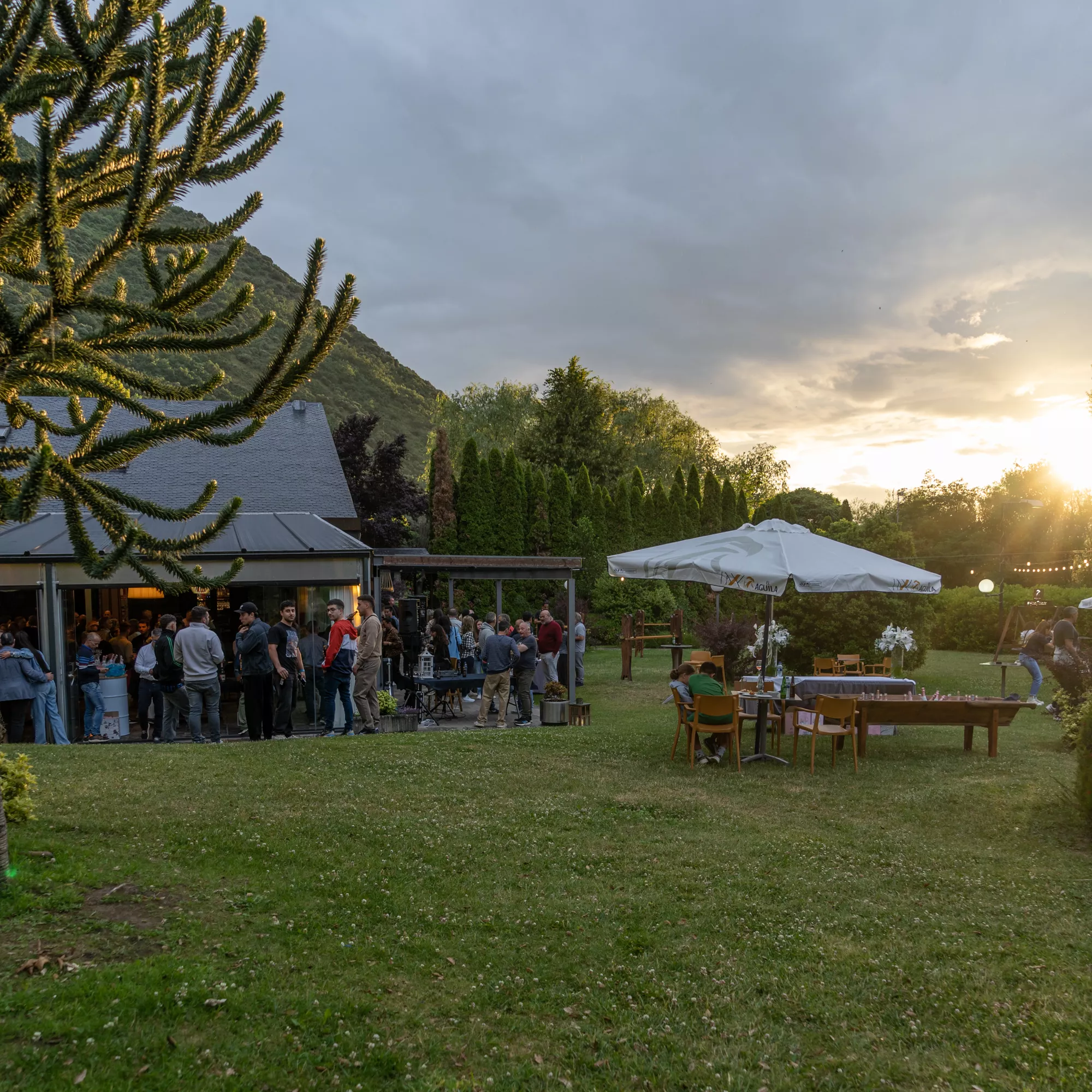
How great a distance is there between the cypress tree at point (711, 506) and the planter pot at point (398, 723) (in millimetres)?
25119

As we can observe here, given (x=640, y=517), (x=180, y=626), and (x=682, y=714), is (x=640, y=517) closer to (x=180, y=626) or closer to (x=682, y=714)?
(x=180, y=626)

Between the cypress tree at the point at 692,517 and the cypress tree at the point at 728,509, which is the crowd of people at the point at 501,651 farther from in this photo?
the cypress tree at the point at 728,509

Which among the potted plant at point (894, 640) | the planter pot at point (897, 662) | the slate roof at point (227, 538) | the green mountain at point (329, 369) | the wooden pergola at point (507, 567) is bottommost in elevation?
the planter pot at point (897, 662)

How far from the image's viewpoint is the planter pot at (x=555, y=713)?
13625mm

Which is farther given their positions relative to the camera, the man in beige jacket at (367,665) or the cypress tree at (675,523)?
the cypress tree at (675,523)

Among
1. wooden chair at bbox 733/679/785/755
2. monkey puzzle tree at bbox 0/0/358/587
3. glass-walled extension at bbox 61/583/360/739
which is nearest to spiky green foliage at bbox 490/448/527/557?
glass-walled extension at bbox 61/583/360/739

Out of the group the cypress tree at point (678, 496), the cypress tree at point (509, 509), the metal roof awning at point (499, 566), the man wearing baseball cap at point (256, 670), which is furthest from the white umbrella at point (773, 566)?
the cypress tree at point (678, 496)

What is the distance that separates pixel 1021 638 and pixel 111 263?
23.8 m

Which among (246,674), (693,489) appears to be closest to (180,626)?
(246,674)

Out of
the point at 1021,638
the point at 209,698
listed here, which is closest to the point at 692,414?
the point at 1021,638

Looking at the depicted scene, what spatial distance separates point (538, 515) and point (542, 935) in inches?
1072

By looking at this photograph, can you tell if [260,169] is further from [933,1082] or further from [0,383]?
[933,1082]

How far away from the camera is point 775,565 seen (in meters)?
10.5

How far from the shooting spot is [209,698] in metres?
11.9
